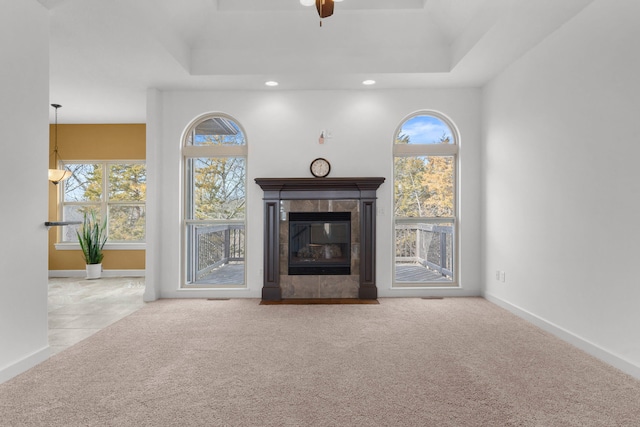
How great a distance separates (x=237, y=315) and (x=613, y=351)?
10.9 ft

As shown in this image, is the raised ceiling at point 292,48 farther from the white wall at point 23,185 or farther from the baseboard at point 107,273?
the baseboard at point 107,273

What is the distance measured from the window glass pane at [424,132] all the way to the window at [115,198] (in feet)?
15.3

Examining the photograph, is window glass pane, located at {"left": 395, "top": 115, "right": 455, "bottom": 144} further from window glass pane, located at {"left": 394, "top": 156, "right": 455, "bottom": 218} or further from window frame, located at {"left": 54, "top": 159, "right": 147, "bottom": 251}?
window frame, located at {"left": 54, "top": 159, "right": 147, "bottom": 251}

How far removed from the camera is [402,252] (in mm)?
4945

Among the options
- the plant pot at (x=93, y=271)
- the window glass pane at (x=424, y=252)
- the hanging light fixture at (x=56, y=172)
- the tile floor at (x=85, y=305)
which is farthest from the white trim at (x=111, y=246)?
the window glass pane at (x=424, y=252)

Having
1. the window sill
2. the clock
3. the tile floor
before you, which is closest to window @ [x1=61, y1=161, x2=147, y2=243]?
the window sill

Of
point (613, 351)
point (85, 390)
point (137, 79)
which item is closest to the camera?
point (85, 390)

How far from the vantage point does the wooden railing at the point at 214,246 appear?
16.4 ft

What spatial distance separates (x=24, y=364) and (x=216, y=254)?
266 cm

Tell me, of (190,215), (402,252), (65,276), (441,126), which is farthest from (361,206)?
(65,276)

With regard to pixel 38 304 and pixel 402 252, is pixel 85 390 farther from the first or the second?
pixel 402 252

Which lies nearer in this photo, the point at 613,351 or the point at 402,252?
the point at 613,351

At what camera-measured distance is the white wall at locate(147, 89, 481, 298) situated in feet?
15.8

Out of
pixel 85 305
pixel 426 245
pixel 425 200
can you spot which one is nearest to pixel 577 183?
pixel 425 200
